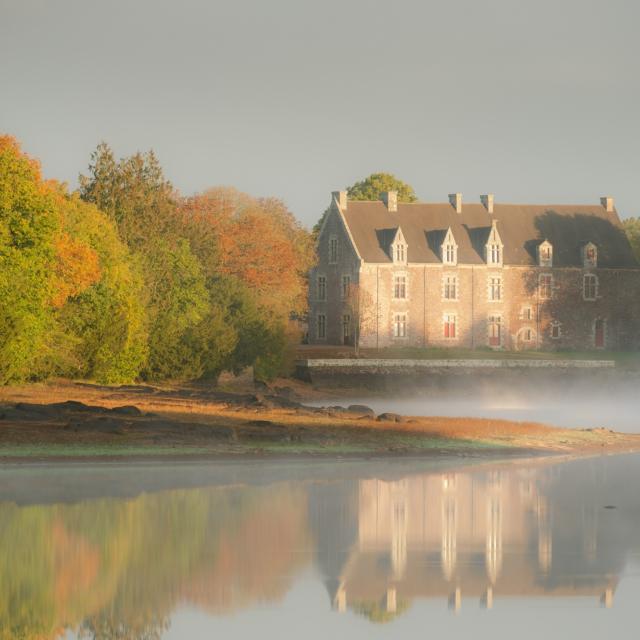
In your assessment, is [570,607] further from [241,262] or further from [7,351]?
[241,262]

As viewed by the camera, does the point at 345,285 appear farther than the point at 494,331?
No

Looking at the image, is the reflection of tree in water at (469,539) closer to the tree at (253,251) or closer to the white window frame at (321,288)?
the tree at (253,251)

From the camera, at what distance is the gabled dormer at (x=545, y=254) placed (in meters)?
105

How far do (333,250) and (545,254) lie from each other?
16203 millimetres

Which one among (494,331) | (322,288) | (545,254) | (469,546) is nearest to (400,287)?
(322,288)

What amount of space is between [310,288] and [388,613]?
9220 cm

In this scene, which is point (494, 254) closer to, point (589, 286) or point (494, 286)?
point (494, 286)

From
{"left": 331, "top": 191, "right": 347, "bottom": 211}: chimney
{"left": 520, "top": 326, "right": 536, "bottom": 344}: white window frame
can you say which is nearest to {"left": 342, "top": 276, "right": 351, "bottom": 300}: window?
{"left": 331, "top": 191, "right": 347, "bottom": 211}: chimney

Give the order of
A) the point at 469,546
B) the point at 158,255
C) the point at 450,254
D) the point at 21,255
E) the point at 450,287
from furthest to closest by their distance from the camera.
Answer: the point at 450,287 → the point at 450,254 → the point at 158,255 → the point at 21,255 → the point at 469,546

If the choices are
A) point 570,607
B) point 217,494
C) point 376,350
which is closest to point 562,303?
point 376,350

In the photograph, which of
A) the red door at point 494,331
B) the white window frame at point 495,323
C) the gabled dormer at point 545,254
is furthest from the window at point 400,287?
the gabled dormer at point 545,254

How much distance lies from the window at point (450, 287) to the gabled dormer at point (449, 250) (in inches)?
47.6

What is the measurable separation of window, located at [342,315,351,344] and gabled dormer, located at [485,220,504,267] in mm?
11541

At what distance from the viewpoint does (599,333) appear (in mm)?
106938
